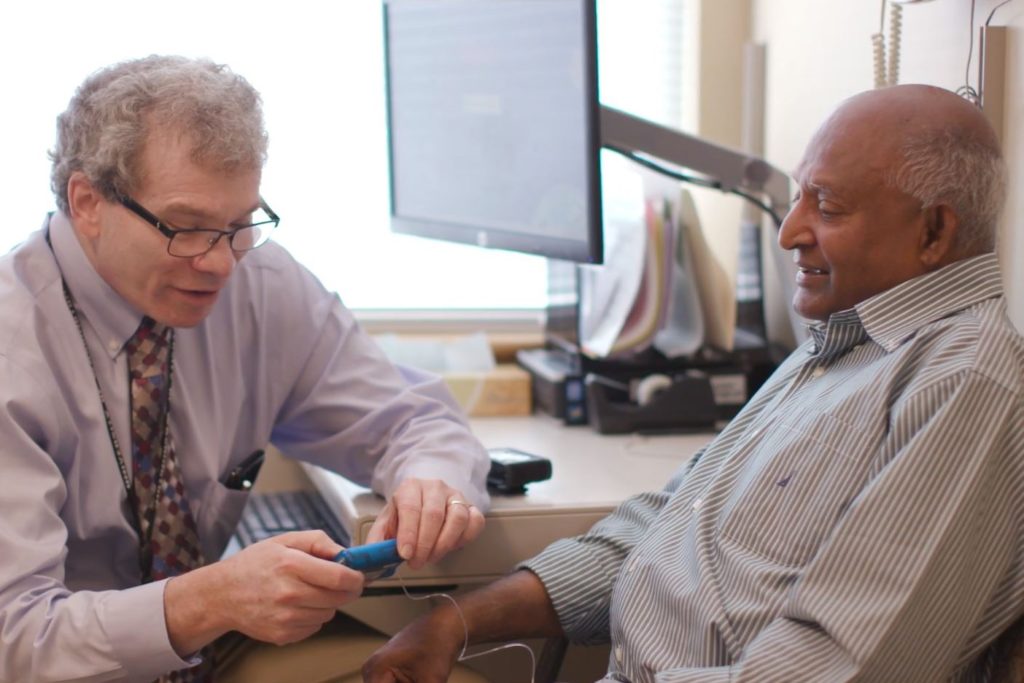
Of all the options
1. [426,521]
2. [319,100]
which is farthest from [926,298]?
[319,100]

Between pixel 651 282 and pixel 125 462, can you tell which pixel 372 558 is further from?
pixel 651 282

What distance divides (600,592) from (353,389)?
486mm

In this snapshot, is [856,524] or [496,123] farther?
[496,123]

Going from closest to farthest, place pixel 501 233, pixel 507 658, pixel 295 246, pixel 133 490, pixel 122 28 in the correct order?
1. pixel 133 490
2. pixel 507 658
3. pixel 501 233
4. pixel 122 28
5. pixel 295 246

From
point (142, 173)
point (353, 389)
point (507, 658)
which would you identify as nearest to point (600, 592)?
point (507, 658)

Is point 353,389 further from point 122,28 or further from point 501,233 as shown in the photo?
point 122,28

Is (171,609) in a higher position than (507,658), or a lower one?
higher

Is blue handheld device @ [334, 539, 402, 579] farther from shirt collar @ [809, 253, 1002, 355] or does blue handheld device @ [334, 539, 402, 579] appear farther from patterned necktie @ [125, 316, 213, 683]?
shirt collar @ [809, 253, 1002, 355]

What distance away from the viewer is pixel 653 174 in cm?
219

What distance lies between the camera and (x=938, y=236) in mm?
1245

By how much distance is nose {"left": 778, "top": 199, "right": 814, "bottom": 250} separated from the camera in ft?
4.35

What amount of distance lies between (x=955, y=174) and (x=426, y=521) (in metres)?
0.69

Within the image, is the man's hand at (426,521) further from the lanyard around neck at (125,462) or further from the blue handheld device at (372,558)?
the lanyard around neck at (125,462)

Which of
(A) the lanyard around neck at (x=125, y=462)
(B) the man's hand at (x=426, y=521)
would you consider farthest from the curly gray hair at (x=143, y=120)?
(B) the man's hand at (x=426, y=521)
